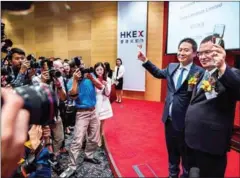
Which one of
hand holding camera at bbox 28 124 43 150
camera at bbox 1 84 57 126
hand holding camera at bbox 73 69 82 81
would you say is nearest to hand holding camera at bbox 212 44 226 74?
camera at bbox 1 84 57 126

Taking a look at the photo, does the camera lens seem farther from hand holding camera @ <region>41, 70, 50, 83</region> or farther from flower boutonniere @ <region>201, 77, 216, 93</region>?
hand holding camera @ <region>41, 70, 50, 83</region>

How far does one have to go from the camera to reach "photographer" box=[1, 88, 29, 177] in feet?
0.96

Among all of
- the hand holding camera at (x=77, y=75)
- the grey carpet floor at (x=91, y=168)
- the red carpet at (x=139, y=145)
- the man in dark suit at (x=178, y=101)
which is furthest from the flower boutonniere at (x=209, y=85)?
the grey carpet floor at (x=91, y=168)

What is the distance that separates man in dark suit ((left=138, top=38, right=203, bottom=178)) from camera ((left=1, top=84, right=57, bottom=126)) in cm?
120

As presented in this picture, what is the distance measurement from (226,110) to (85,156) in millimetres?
1557

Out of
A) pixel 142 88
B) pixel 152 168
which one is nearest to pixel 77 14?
pixel 142 88

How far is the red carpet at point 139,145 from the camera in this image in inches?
76.5

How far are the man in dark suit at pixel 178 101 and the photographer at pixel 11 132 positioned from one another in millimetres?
1309

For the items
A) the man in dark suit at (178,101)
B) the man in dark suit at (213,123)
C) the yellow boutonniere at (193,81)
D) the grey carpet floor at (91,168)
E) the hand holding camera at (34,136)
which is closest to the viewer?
the hand holding camera at (34,136)

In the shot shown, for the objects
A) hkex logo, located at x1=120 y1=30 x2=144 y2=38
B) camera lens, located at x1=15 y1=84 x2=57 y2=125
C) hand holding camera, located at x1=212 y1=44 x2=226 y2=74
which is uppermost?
hkex logo, located at x1=120 y1=30 x2=144 y2=38

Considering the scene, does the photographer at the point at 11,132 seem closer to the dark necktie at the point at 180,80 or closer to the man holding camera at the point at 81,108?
the dark necktie at the point at 180,80

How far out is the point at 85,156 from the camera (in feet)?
7.50

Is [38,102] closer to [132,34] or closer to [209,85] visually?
[209,85]

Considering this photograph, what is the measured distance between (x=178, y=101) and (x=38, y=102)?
125cm
